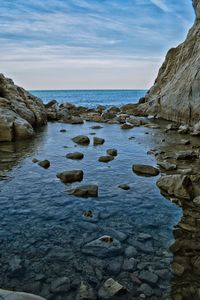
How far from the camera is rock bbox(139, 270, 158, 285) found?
552 centimetres

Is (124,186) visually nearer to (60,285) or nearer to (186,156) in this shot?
(186,156)

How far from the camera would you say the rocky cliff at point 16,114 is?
20047 mm

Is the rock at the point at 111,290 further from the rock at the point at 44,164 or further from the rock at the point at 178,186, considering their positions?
the rock at the point at 44,164

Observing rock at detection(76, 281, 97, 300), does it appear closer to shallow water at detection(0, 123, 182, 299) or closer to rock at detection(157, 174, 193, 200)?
shallow water at detection(0, 123, 182, 299)

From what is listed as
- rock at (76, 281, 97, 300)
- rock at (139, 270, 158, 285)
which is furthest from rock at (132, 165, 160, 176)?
rock at (76, 281, 97, 300)

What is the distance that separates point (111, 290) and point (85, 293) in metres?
0.42

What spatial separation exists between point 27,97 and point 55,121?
5.19 meters

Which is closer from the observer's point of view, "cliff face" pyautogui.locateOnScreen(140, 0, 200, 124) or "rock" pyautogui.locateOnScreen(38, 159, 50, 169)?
"rock" pyautogui.locateOnScreen(38, 159, 50, 169)

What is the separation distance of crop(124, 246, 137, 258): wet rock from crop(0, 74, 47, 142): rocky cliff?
1490 centimetres

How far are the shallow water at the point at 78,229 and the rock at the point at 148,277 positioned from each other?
0.03 metres

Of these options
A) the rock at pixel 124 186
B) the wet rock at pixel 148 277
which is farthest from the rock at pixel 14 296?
the rock at pixel 124 186

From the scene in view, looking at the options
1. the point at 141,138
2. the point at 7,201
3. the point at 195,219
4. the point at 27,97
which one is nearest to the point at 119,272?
the point at 195,219

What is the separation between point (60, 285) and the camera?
5.43m

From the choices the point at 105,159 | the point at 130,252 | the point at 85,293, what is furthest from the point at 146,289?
the point at 105,159
